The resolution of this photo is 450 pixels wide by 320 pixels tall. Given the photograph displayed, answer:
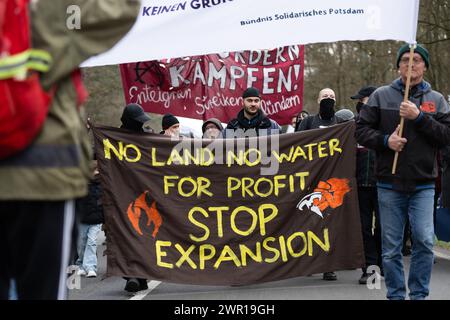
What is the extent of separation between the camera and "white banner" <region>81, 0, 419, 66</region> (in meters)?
6.81

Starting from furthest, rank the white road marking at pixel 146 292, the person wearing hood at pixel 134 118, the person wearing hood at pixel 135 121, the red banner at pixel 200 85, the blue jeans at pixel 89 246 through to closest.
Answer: the red banner at pixel 200 85 < the blue jeans at pixel 89 246 < the person wearing hood at pixel 134 118 < the person wearing hood at pixel 135 121 < the white road marking at pixel 146 292

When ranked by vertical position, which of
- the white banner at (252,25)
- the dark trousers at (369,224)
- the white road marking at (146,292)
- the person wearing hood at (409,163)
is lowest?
the white road marking at (146,292)

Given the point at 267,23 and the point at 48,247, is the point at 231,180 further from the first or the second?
the point at 48,247

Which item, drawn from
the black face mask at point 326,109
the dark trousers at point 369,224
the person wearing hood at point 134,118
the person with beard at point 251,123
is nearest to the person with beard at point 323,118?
the black face mask at point 326,109

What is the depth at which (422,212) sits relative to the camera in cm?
668

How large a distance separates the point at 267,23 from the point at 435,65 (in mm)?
17342

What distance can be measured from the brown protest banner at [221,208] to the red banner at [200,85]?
362cm

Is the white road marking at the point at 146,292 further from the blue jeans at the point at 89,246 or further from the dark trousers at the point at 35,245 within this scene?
the dark trousers at the point at 35,245

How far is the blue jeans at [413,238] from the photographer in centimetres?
666

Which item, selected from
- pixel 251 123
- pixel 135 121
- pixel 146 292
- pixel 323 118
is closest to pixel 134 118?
pixel 135 121

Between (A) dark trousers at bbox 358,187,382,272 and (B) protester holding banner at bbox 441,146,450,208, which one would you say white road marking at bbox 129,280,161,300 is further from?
(B) protester holding banner at bbox 441,146,450,208

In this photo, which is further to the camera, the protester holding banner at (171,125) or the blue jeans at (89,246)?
the protester holding banner at (171,125)
